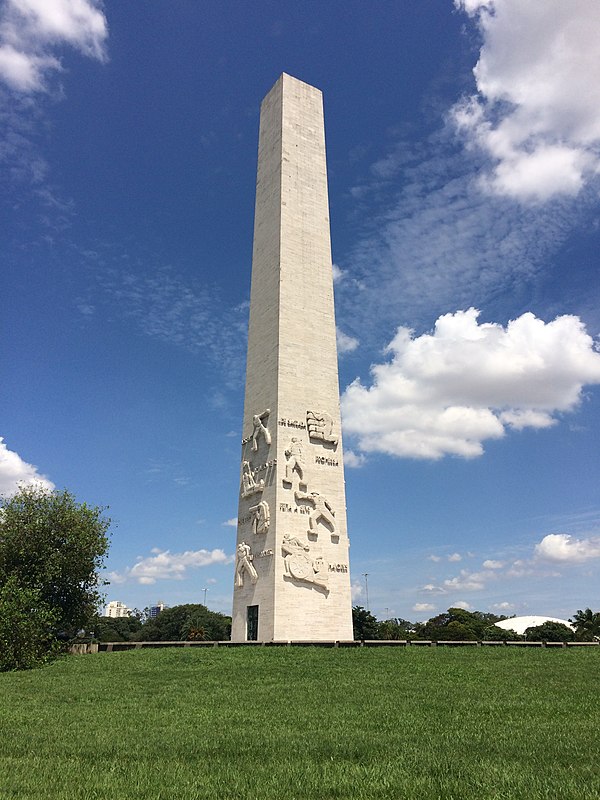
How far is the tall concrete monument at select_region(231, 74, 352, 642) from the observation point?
27.1 metres

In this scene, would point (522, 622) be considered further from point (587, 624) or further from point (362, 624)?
point (362, 624)

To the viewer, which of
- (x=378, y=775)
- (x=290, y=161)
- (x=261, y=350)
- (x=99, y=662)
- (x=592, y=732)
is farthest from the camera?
(x=290, y=161)

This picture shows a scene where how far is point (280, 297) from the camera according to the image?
3103cm

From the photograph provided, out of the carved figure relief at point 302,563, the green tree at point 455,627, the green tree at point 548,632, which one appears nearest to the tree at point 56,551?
the carved figure relief at point 302,563

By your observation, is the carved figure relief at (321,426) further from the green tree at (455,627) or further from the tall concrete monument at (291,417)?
the green tree at (455,627)

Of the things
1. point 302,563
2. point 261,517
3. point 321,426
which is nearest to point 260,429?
point 321,426

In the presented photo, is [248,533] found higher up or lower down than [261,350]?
lower down

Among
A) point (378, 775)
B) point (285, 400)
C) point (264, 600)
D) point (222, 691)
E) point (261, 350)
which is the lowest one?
point (378, 775)

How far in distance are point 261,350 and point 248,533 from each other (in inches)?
355

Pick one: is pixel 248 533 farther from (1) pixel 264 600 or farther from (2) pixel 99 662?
(2) pixel 99 662

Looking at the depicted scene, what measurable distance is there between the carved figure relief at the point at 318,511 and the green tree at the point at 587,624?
45.2m

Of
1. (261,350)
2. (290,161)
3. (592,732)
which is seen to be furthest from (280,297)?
(592,732)

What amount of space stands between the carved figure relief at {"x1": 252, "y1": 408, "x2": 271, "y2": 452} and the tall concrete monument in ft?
0.16

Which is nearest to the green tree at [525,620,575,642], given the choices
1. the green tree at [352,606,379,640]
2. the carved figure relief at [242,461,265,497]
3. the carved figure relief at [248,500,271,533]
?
the green tree at [352,606,379,640]
